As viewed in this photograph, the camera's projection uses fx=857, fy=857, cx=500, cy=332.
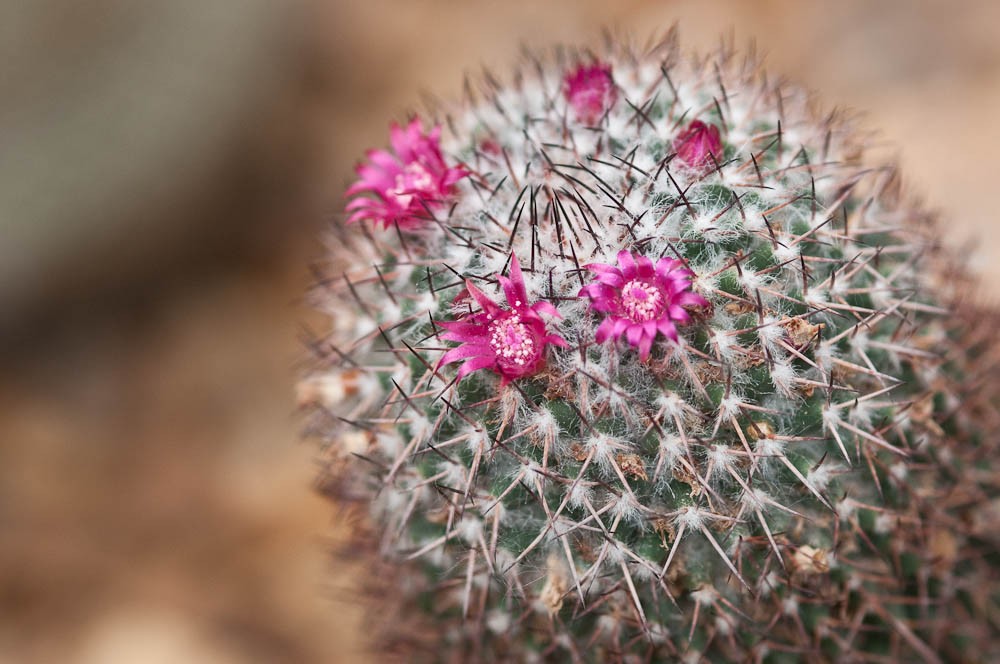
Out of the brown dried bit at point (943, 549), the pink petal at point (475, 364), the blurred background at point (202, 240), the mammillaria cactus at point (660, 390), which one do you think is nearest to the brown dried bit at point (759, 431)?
the mammillaria cactus at point (660, 390)

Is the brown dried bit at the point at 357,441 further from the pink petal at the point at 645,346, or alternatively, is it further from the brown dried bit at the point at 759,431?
the brown dried bit at the point at 759,431

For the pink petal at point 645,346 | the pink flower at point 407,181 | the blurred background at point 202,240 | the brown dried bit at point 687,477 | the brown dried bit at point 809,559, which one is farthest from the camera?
the blurred background at point 202,240

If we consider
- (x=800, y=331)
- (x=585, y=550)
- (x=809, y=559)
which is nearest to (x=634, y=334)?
(x=800, y=331)

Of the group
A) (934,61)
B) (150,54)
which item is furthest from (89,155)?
(934,61)

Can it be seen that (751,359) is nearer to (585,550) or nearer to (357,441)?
(585,550)

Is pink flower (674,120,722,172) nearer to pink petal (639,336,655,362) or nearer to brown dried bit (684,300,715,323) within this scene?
brown dried bit (684,300,715,323)

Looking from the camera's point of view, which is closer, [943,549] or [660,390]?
[660,390]

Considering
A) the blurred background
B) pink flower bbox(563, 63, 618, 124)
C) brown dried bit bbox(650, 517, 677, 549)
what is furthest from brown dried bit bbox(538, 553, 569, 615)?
the blurred background
